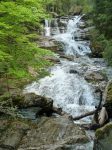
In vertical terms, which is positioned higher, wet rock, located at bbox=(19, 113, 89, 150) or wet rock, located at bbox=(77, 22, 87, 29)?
wet rock, located at bbox=(77, 22, 87, 29)

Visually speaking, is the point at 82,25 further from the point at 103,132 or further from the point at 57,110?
the point at 103,132

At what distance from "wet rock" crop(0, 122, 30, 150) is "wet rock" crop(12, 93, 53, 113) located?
3.72 ft

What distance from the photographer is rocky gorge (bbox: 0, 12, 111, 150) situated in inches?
158

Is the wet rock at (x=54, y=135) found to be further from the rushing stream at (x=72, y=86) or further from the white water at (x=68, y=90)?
the white water at (x=68, y=90)

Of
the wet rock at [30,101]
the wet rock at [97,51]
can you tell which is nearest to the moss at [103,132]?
the wet rock at [30,101]

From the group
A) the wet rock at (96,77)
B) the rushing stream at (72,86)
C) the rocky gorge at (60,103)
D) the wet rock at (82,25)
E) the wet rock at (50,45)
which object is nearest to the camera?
the rocky gorge at (60,103)

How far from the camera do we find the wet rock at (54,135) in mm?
3826

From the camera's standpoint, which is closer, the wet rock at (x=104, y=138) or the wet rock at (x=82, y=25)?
the wet rock at (x=104, y=138)

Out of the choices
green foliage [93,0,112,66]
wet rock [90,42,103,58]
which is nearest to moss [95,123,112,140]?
green foliage [93,0,112,66]

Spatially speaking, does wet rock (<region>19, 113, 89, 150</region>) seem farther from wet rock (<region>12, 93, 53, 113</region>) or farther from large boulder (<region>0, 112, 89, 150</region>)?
wet rock (<region>12, 93, 53, 113</region>)

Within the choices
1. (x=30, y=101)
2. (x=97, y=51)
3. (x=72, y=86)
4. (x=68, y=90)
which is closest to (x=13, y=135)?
(x=30, y=101)

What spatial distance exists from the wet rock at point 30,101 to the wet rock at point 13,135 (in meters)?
1.13

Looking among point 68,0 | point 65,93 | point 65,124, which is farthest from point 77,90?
point 68,0

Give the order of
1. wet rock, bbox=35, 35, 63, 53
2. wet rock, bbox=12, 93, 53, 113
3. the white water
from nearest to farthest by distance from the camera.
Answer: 1. wet rock, bbox=12, 93, 53, 113
2. the white water
3. wet rock, bbox=35, 35, 63, 53
